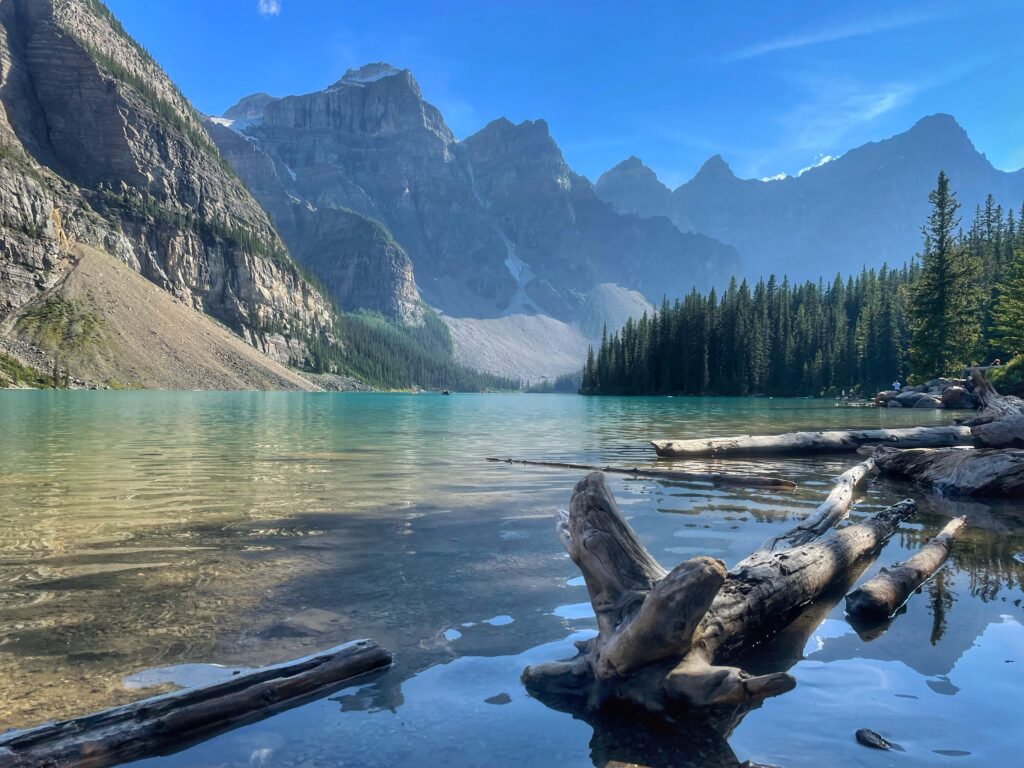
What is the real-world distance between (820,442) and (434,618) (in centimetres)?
1906

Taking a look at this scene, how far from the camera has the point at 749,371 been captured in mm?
124312

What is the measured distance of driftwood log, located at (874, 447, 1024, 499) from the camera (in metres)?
13.5

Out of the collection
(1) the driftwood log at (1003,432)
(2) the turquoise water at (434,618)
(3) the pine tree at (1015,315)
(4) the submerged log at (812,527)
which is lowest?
(2) the turquoise water at (434,618)

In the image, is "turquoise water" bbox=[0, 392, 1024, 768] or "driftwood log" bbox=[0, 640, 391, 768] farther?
"turquoise water" bbox=[0, 392, 1024, 768]

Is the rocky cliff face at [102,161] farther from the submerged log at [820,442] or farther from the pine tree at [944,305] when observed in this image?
the submerged log at [820,442]

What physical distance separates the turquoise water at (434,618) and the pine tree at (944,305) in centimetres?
5818

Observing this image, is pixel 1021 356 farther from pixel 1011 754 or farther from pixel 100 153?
pixel 100 153

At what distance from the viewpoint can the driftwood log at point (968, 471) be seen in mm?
13500

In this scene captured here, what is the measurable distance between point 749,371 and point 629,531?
128158 mm

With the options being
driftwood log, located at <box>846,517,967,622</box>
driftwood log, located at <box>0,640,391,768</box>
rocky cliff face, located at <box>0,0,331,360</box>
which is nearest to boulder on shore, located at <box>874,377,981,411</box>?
driftwood log, located at <box>846,517,967,622</box>

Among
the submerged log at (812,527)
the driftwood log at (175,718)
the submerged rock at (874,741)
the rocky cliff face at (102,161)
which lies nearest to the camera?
the driftwood log at (175,718)

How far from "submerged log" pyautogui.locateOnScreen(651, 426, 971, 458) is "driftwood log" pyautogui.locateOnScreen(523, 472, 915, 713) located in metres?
15.2

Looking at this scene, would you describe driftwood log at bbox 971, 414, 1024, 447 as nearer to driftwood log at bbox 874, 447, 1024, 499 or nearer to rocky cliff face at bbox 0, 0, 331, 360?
driftwood log at bbox 874, 447, 1024, 499

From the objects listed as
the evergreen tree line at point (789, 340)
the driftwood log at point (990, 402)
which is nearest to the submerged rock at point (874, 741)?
the driftwood log at point (990, 402)
